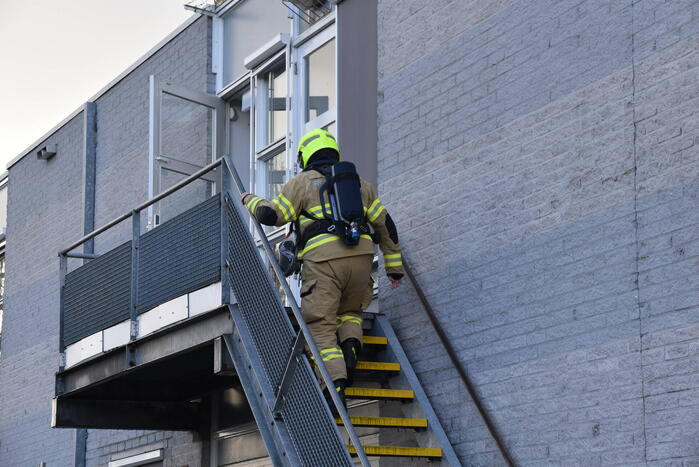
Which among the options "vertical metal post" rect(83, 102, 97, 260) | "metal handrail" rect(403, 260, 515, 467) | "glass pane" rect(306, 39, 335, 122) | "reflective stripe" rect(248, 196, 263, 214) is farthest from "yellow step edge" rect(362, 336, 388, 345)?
"vertical metal post" rect(83, 102, 97, 260)

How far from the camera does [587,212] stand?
23.9 feet

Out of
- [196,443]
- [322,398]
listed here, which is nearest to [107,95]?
[196,443]

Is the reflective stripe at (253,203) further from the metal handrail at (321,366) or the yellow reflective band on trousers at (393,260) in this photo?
the yellow reflective band on trousers at (393,260)

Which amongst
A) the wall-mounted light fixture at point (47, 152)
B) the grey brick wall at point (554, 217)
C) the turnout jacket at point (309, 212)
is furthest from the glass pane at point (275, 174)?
the wall-mounted light fixture at point (47, 152)

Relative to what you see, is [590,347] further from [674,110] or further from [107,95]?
[107,95]

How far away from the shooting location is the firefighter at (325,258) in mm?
7844

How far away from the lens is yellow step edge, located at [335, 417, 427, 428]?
7.88m

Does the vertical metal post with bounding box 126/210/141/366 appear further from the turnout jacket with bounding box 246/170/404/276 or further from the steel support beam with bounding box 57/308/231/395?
the turnout jacket with bounding box 246/170/404/276

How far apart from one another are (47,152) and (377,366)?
8.83 m

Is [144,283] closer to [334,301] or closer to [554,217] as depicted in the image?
[334,301]

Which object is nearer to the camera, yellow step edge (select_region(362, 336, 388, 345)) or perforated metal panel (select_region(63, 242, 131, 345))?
yellow step edge (select_region(362, 336, 388, 345))

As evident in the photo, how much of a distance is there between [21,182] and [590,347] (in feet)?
38.4

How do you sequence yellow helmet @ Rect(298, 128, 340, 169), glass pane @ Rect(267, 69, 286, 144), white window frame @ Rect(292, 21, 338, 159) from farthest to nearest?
glass pane @ Rect(267, 69, 286, 144), white window frame @ Rect(292, 21, 338, 159), yellow helmet @ Rect(298, 128, 340, 169)

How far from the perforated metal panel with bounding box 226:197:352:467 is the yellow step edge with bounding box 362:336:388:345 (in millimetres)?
964
